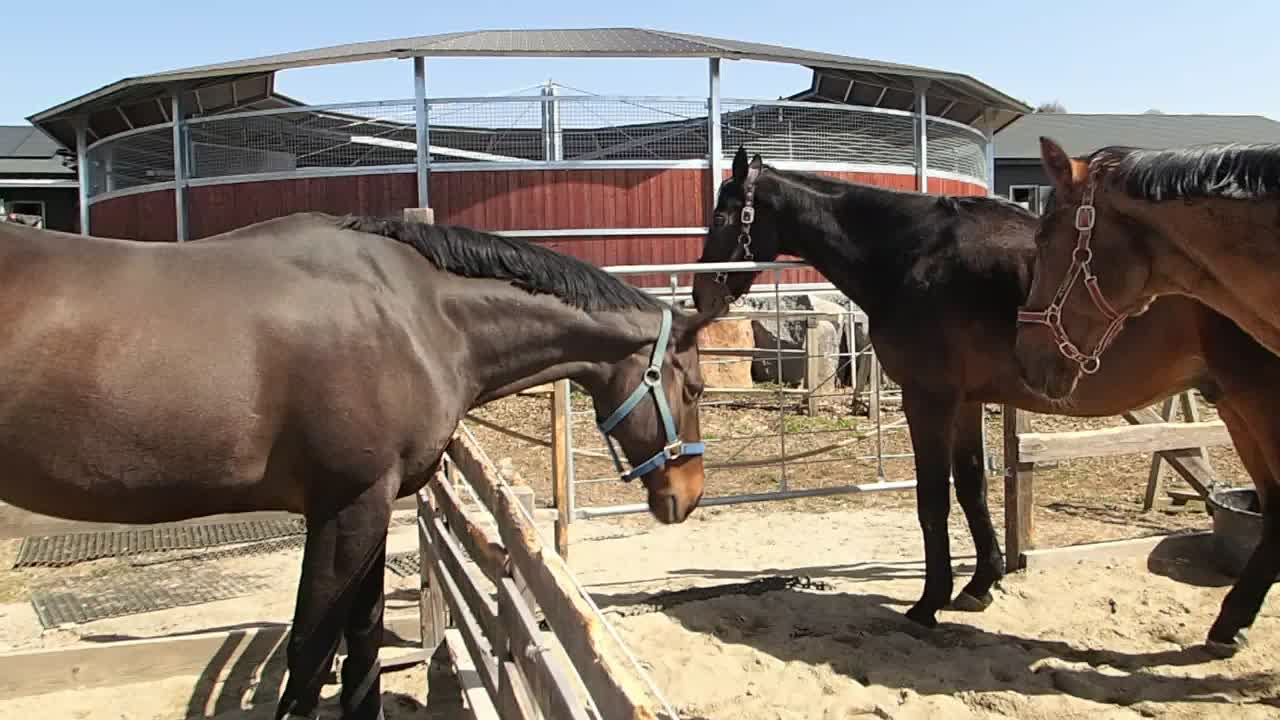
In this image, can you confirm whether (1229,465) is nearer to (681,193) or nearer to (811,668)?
(811,668)

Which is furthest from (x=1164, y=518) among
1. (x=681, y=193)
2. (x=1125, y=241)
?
(x=681, y=193)

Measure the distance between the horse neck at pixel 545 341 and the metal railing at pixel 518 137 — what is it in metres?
10.2

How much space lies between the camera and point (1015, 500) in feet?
16.7

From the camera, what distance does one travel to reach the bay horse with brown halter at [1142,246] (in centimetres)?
266

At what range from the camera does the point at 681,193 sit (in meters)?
13.6

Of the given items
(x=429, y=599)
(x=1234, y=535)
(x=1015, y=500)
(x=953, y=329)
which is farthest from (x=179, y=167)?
(x=1234, y=535)

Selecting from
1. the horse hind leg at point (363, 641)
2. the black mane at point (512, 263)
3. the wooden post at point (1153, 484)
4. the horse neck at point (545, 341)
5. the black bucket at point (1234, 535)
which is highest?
the black mane at point (512, 263)

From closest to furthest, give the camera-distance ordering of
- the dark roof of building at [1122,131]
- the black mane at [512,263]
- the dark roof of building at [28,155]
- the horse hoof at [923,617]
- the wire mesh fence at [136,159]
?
the black mane at [512,263]
the horse hoof at [923,617]
the wire mesh fence at [136,159]
the dark roof of building at [28,155]
the dark roof of building at [1122,131]

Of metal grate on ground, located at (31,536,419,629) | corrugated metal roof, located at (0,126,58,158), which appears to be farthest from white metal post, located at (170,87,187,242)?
corrugated metal roof, located at (0,126,58,158)

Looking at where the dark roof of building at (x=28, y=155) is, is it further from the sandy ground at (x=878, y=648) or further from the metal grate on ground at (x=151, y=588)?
the sandy ground at (x=878, y=648)

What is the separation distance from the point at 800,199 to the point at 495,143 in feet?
32.9

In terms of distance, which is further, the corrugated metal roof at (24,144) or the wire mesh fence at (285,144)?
the corrugated metal roof at (24,144)

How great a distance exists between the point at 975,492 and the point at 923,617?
2.66 feet

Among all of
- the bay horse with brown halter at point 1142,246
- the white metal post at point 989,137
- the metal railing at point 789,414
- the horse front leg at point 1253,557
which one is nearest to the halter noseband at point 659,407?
the bay horse with brown halter at point 1142,246
